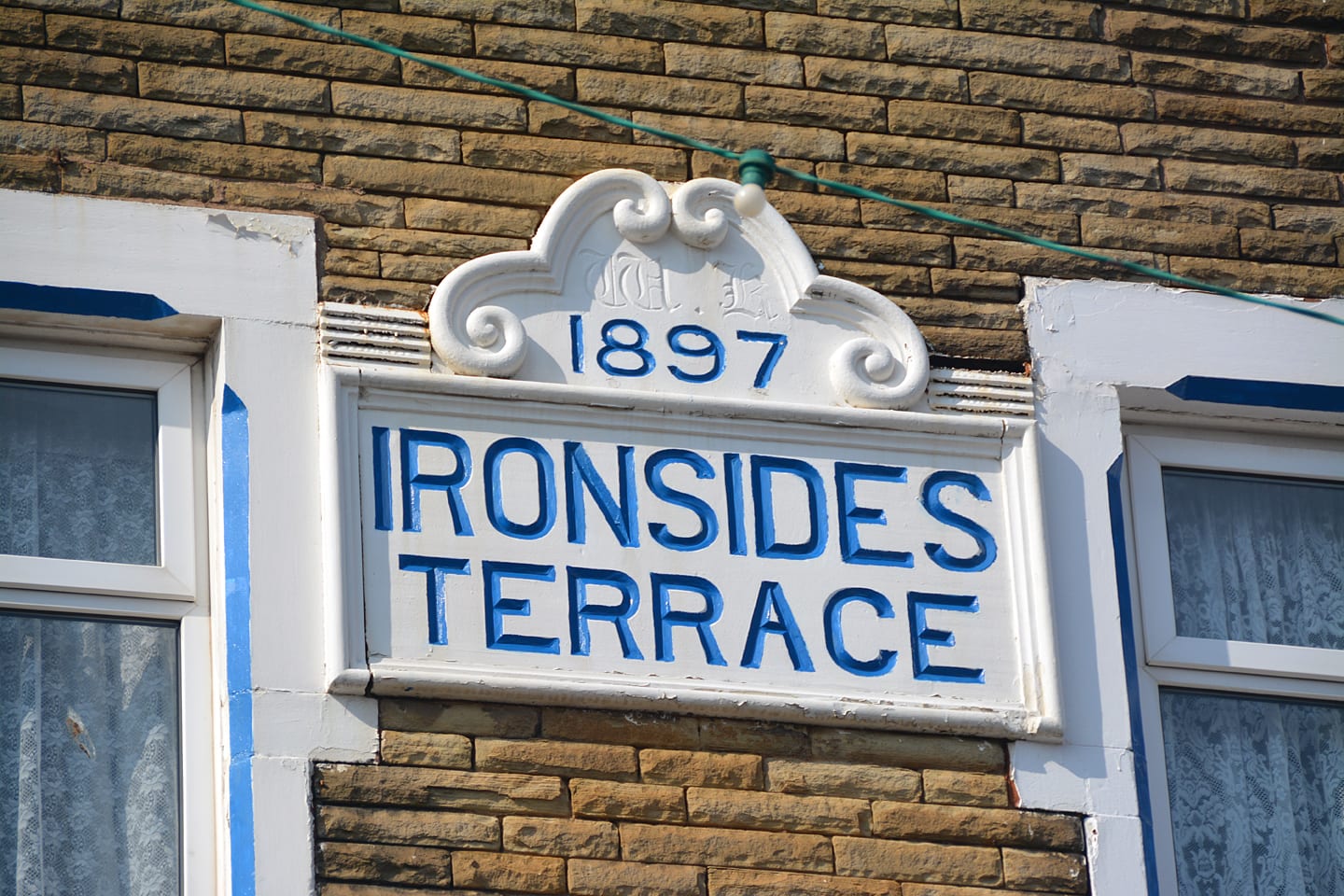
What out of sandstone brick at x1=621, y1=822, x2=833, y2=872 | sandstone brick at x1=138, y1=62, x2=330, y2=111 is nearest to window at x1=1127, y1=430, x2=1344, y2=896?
sandstone brick at x1=621, y1=822, x2=833, y2=872

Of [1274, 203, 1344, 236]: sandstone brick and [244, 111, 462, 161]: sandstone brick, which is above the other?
[244, 111, 462, 161]: sandstone brick

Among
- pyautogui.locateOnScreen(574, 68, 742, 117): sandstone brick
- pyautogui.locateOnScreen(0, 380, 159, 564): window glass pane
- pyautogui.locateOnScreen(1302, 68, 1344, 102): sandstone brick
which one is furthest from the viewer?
pyautogui.locateOnScreen(1302, 68, 1344, 102): sandstone brick

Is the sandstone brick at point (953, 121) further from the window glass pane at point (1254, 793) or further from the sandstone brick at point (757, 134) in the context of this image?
the window glass pane at point (1254, 793)

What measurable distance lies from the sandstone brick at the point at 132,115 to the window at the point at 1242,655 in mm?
2310

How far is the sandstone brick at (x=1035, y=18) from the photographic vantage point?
7.54 metres

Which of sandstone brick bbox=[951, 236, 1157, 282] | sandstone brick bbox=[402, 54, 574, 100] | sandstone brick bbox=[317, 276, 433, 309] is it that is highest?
sandstone brick bbox=[402, 54, 574, 100]

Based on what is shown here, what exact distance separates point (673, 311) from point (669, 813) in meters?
1.25

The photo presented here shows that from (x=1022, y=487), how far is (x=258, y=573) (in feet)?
5.84

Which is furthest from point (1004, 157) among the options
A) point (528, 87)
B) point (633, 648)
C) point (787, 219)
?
point (633, 648)

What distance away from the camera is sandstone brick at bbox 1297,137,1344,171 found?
7.55 metres

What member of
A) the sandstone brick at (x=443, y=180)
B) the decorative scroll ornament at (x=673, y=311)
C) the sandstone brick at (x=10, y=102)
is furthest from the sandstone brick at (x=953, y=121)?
the sandstone brick at (x=10, y=102)

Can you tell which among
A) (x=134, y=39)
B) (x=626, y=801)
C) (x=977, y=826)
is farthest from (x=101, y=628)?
(x=977, y=826)

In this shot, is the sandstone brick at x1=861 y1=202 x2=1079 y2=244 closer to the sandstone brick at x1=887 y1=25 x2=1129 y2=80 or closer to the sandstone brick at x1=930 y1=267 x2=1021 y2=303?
the sandstone brick at x1=930 y1=267 x2=1021 y2=303

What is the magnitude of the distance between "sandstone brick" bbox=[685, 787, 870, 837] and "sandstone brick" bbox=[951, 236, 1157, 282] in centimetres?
148
